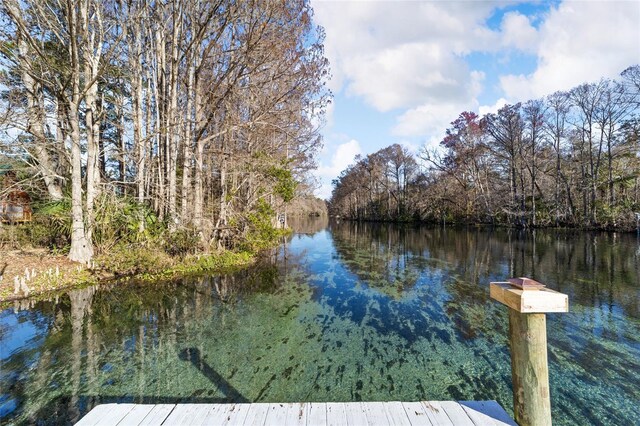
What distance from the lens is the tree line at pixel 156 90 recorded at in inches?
321

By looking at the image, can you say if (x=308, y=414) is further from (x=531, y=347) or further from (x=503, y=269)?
(x=503, y=269)

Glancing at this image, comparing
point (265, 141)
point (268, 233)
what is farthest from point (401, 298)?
point (265, 141)

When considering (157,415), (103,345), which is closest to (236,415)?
(157,415)

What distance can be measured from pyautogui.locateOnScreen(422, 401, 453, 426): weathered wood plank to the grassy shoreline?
26.3 ft

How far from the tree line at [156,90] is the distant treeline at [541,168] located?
23.2m

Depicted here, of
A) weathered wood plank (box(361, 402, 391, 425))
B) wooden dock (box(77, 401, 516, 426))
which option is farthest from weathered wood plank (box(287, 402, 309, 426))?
weathered wood plank (box(361, 402, 391, 425))

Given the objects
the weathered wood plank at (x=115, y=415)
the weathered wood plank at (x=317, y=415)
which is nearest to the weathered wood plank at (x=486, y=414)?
the weathered wood plank at (x=317, y=415)

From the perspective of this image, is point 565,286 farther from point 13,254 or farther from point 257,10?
point 13,254

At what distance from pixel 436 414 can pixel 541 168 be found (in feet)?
110

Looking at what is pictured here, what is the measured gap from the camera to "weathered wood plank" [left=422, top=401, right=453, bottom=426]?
2051 millimetres

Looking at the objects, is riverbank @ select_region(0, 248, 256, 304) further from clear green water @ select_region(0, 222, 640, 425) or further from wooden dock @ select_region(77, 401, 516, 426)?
wooden dock @ select_region(77, 401, 516, 426)

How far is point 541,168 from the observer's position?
2814 centimetres

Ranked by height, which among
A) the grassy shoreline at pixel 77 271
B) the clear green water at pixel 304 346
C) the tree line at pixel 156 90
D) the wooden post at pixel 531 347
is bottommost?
the clear green water at pixel 304 346

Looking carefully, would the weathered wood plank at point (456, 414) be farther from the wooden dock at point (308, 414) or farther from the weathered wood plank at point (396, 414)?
the weathered wood plank at point (396, 414)
